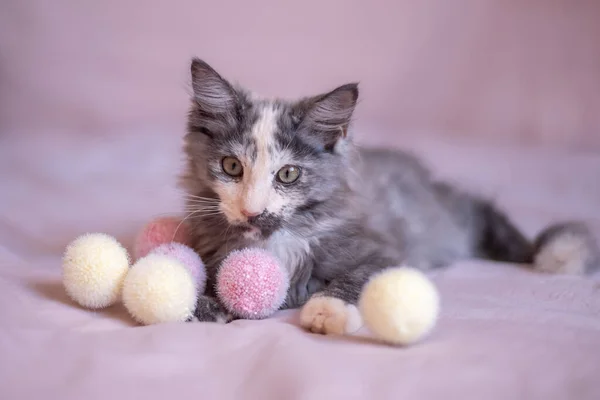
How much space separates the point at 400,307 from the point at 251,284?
414 mm

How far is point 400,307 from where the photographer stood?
1.34m

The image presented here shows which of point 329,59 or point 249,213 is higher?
point 329,59

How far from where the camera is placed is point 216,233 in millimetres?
1825

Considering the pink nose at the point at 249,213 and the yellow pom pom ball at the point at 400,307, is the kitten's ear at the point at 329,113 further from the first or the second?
the yellow pom pom ball at the point at 400,307

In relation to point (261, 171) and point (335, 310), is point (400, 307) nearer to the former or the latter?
point (335, 310)

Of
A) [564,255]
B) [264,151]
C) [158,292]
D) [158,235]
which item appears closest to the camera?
[158,292]

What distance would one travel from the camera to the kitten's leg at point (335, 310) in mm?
1525

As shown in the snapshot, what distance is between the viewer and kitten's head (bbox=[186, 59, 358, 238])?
1.67 m

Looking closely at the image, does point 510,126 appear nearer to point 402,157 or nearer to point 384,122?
point 384,122

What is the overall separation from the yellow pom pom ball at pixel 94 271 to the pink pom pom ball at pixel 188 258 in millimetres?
111

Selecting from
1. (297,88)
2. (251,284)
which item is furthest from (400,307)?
(297,88)

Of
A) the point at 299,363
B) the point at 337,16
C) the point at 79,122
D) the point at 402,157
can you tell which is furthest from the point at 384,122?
the point at 299,363

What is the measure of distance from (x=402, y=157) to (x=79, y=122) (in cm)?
181

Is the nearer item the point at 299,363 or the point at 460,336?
the point at 299,363
